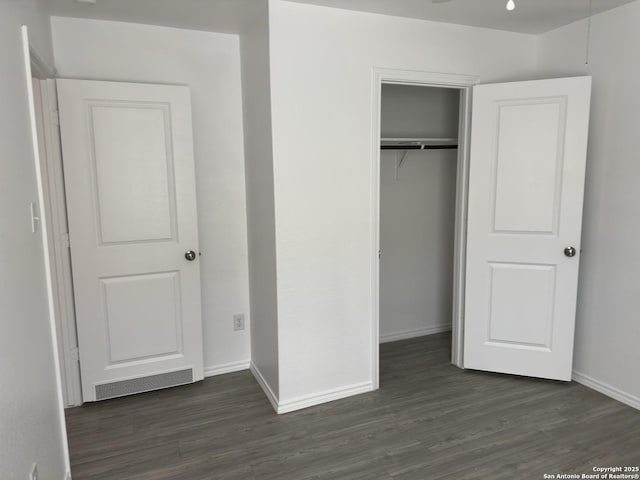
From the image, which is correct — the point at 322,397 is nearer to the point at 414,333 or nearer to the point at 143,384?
the point at 143,384

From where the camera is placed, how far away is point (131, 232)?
2.93 metres

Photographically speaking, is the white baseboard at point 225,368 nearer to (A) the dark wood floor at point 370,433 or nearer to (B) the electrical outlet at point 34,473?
(A) the dark wood floor at point 370,433

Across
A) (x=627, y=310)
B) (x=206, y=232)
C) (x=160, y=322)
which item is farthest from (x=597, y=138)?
(x=160, y=322)

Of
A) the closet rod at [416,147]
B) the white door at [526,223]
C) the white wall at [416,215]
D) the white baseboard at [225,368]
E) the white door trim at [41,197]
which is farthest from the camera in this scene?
the white wall at [416,215]

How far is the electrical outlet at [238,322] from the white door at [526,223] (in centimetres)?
165

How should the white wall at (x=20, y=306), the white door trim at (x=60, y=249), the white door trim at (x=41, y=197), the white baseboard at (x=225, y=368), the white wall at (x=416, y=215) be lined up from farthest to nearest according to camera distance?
the white wall at (x=416, y=215)
the white baseboard at (x=225, y=368)
the white door trim at (x=60, y=249)
the white door trim at (x=41, y=197)
the white wall at (x=20, y=306)

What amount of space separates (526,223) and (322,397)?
1.77m

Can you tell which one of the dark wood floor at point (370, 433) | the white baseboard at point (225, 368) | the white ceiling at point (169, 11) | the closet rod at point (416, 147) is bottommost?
the dark wood floor at point (370, 433)

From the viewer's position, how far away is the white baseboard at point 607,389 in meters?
2.81

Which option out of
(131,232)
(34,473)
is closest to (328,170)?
(131,232)

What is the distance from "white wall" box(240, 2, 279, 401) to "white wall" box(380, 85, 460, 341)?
1.21m

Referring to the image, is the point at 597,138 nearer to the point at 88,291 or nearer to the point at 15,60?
the point at 15,60

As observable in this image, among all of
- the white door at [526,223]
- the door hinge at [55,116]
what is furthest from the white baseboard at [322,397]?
the door hinge at [55,116]

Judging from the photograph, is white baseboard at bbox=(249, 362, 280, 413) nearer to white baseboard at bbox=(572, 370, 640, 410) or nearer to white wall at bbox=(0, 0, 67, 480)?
white wall at bbox=(0, 0, 67, 480)
